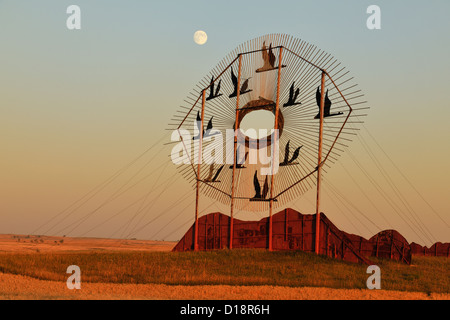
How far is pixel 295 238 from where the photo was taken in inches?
885

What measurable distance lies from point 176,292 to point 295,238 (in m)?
8.54

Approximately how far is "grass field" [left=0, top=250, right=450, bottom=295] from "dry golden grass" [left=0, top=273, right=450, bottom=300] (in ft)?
3.10

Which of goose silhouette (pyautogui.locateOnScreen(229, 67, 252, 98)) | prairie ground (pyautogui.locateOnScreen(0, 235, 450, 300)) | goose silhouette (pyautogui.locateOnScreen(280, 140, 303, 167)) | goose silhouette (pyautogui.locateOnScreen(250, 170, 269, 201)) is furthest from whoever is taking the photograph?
goose silhouette (pyautogui.locateOnScreen(229, 67, 252, 98))

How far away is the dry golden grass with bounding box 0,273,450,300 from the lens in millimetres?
14250

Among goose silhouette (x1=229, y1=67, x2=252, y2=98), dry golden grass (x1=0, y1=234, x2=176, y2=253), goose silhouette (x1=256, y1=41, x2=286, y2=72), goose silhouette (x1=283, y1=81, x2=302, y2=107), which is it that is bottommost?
dry golden grass (x1=0, y1=234, x2=176, y2=253)

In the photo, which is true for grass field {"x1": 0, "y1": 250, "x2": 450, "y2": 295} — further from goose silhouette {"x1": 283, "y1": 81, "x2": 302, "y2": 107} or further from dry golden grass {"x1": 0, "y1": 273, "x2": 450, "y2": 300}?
goose silhouette {"x1": 283, "y1": 81, "x2": 302, "y2": 107}

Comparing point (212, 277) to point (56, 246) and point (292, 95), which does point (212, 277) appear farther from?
point (56, 246)

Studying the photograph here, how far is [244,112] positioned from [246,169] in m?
2.71

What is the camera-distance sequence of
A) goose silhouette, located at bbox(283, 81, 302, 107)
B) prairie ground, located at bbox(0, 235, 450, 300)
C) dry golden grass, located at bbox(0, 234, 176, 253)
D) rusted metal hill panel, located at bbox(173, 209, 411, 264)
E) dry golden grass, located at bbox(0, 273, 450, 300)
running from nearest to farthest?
dry golden grass, located at bbox(0, 273, 450, 300) < prairie ground, located at bbox(0, 235, 450, 300) < rusted metal hill panel, located at bbox(173, 209, 411, 264) < goose silhouette, located at bbox(283, 81, 302, 107) < dry golden grass, located at bbox(0, 234, 176, 253)

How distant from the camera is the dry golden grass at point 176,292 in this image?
14.2 m

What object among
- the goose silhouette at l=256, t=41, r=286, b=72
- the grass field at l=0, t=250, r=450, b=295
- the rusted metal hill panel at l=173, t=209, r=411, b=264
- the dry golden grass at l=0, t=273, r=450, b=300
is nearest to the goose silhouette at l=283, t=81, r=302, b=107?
the goose silhouette at l=256, t=41, r=286, b=72

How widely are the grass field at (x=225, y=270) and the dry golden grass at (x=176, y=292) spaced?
95 centimetres

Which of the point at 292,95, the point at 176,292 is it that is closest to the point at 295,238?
the point at 292,95
